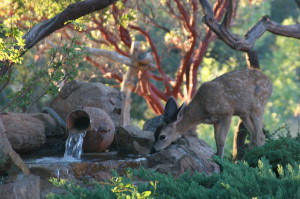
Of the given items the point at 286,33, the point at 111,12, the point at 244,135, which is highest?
the point at 111,12

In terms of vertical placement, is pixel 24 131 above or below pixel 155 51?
below

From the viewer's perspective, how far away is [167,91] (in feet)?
79.1

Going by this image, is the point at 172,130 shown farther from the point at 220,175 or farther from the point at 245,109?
the point at 220,175

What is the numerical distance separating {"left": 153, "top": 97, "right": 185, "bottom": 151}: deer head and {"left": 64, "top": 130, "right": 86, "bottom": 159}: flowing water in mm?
1689

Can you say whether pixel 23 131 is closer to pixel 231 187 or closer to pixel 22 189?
pixel 22 189

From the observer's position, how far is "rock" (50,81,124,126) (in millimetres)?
14227

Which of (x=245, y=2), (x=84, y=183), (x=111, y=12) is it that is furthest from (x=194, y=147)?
(x=245, y=2)

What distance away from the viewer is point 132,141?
12859 mm

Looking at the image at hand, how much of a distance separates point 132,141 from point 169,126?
0.93 m

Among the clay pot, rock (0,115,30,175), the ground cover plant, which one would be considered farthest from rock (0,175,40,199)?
the clay pot

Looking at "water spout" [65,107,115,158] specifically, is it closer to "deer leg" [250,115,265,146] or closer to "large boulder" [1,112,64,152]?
"large boulder" [1,112,64,152]

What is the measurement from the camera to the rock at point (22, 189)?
8.00m

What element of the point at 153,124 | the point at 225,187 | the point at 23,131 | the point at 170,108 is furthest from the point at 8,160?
the point at 153,124

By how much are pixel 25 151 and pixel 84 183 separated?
3.09m
